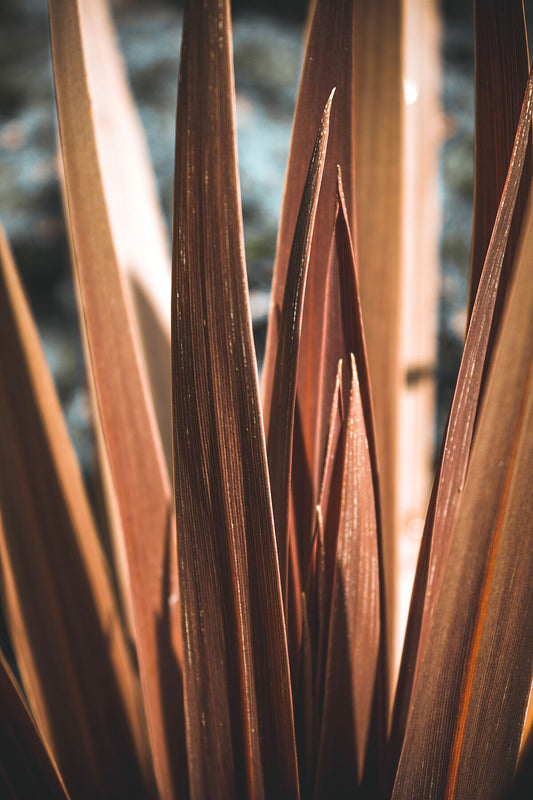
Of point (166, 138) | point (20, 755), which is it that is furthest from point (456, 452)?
point (166, 138)

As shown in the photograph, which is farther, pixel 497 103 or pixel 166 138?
pixel 166 138

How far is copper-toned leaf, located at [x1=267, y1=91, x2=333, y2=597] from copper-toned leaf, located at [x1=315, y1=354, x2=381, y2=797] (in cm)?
2

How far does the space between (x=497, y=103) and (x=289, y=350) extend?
0.30 ft

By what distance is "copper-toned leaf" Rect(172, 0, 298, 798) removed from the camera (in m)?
0.12

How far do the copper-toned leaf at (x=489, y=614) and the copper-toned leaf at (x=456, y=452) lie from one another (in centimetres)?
1

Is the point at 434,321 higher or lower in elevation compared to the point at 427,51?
lower

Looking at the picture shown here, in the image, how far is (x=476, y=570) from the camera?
0.40ft

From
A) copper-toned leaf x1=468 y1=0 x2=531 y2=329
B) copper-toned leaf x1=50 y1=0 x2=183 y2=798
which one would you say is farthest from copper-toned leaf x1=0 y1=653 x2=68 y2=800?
copper-toned leaf x1=468 y1=0 x2=531 y2=329

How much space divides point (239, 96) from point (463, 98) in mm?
199

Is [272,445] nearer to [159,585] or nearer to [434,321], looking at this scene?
[159,585]

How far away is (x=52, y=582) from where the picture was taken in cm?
20

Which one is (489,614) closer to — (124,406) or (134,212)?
(124,406)

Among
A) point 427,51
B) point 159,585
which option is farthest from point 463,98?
point 159,585

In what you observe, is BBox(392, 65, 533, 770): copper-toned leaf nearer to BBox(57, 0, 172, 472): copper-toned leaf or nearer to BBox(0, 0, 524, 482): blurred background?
BBox(57, 0, 172, 472): copper-toned leaf
